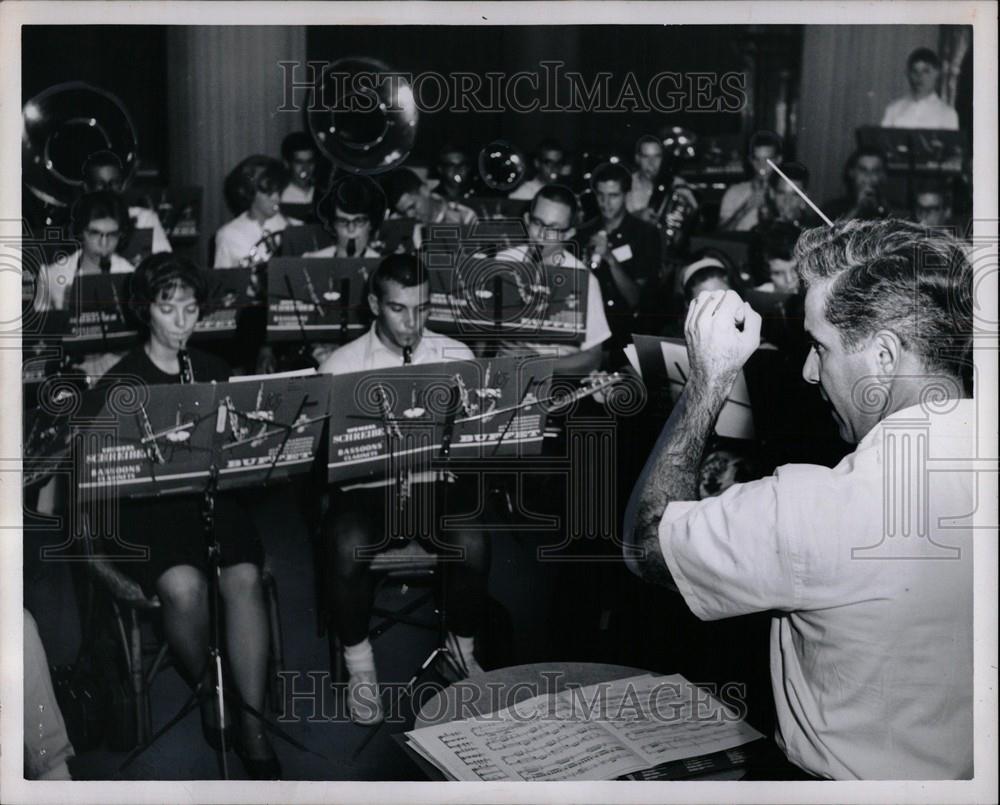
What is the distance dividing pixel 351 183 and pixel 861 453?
132cm

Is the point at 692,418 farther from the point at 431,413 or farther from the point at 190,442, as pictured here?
the point at 190,442

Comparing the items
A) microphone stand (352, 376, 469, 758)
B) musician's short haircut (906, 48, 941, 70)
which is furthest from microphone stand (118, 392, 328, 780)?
musician's short haircut (906, 48, 941, 70)

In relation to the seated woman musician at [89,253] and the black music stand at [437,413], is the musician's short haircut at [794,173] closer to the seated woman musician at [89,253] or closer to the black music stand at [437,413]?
the black music stand at [437,413]

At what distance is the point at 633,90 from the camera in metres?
2.63

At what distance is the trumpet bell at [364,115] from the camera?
262 centimetres

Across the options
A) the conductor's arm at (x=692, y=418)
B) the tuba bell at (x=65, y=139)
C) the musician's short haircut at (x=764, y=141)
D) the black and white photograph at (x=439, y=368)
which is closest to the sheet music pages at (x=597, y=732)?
the black and white photograph at (x=439, y=368)

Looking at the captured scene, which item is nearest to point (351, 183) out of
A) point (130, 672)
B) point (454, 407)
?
point (454, 407)

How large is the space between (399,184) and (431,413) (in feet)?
1.79

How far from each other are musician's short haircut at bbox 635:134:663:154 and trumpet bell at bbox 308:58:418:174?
52 cm

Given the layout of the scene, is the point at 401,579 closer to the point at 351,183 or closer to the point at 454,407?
the point at 454,407

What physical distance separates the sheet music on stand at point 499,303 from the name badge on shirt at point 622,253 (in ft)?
0.47

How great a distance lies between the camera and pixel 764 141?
8.69ft

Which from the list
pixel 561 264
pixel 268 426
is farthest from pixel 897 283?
pixel 268 426

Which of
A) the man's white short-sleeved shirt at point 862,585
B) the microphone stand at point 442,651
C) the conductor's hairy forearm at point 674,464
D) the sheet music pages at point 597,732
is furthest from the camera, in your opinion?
the microphone stand at point 442,651
